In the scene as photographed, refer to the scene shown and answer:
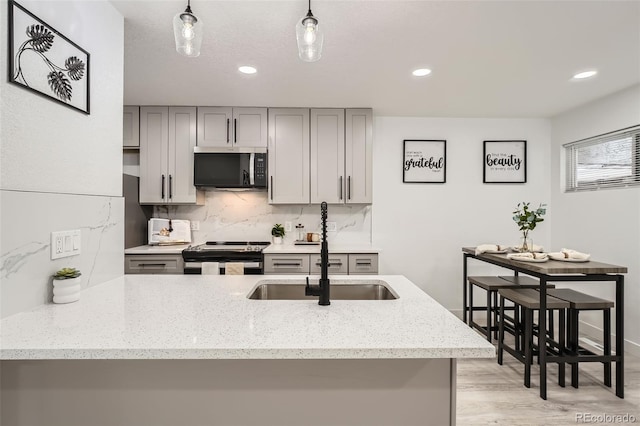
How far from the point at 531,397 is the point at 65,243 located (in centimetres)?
286

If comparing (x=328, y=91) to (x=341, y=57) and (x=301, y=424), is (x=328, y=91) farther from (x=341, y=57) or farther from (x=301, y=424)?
(x=301, y=424)

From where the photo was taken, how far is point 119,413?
3.39 feet

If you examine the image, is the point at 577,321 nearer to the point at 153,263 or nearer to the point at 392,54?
the point at 392,54

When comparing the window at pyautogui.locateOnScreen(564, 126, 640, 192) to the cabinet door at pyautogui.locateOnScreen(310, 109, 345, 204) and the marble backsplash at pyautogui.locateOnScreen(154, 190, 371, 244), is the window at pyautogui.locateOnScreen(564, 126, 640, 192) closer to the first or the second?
the marble backsplash at pyautogui.locateOnScreen(154, 190, 371, 244)

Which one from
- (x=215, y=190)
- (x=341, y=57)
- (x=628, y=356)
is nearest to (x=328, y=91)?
(x=341, y=57)

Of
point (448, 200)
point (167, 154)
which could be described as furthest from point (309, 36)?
point (448, 200)

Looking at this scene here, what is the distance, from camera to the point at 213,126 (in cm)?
338

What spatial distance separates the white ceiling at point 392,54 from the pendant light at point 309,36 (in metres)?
0.55

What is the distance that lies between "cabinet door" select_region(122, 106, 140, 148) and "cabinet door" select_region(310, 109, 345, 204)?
1.76 m

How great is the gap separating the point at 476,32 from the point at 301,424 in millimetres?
2197

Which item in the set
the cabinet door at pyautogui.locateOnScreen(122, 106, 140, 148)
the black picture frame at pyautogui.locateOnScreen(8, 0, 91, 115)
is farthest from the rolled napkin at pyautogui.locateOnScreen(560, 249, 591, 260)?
the cabinet door at pyautogui.locateOnScreen(122, 106, 140, 148)

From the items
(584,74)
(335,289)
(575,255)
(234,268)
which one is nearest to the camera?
(335,289)

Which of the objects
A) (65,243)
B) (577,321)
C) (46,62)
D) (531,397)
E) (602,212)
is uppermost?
→ (46,62)

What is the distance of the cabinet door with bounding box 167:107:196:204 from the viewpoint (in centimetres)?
336
